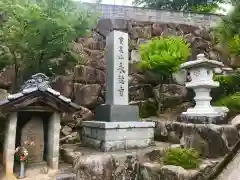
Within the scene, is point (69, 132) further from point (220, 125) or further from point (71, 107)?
point (220, 125)

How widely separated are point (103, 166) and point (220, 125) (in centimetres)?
399

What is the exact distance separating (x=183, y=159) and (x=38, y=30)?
5943 millimetres

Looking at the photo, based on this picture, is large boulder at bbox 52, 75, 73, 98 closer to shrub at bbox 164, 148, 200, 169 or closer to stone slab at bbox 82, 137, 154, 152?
stone slab at bbox 82, 137, 154, 152

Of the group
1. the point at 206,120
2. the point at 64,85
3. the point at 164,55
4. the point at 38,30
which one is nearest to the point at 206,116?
the point at 206,120

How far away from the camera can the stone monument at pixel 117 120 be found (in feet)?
23.7

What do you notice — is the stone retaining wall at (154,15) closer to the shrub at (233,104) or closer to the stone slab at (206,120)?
the shrub at (233,104)

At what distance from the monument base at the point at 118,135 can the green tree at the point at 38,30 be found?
9.48 ft

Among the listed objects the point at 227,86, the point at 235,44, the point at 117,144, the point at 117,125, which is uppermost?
the point at 235,44

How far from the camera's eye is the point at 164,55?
34.5 feet

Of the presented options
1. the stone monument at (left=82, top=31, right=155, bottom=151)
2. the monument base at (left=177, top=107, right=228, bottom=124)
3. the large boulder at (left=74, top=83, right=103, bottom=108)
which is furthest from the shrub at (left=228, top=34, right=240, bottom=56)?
the large boulder at (left=74, top=83, right=103, bottom=108)

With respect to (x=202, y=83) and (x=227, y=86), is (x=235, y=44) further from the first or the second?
(x=202, y=83)

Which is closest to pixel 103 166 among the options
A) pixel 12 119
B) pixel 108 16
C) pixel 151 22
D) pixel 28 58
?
pixel 12 119

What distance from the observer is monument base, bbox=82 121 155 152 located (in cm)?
712

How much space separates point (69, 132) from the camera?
10.0 meters
